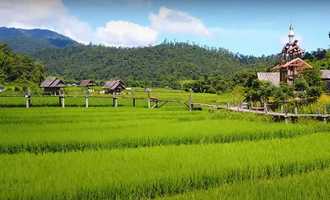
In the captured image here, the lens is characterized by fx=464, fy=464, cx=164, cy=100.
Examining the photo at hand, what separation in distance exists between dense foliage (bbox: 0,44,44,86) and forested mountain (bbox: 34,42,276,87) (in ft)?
80.4

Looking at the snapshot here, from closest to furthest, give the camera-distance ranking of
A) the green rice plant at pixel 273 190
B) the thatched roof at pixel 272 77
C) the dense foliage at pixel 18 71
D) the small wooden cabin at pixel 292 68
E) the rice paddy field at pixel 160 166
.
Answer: the green rice plant at pixel 273 190
the rice paddy field at pixel 160 166
the small wooden cabin at pixel 292 68
the thatched roof at pixel 272 77
the dense foliage at pixel 18 71

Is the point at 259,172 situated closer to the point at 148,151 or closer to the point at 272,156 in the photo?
the point at 272,156

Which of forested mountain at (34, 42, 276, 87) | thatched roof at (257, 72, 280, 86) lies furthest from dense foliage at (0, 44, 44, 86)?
thatched roof at (257, 72, 280, 86)

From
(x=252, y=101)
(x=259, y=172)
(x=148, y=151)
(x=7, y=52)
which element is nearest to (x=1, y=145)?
(x=148, y=151)

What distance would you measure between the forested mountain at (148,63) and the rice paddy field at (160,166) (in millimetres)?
66616

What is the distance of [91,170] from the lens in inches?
347

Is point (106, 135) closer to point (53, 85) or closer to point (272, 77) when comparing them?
point (272, 77)

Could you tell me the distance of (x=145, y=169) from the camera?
8.98m

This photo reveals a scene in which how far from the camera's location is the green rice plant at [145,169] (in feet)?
24.2

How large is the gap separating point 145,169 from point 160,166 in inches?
19.3

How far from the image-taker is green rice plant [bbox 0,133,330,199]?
291 inches

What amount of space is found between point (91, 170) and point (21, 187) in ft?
5.84

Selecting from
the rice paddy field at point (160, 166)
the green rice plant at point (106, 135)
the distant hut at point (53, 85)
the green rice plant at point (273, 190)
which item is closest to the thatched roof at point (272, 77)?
the green rice plant at point (106, 135)

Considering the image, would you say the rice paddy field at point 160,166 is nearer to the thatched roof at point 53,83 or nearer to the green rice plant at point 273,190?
the green rice plant at point 273,190
